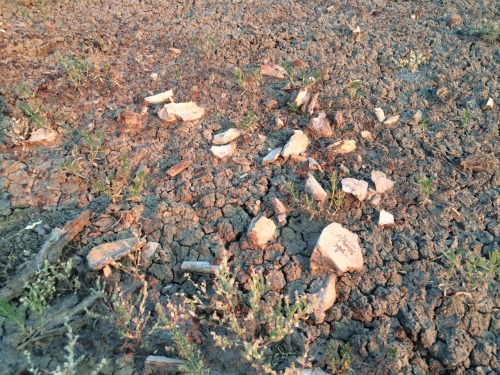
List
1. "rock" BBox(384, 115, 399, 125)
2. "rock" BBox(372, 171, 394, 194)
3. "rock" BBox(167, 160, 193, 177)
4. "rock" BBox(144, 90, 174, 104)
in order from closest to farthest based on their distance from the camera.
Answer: "rock" BBox(372, 171, 394, 194) < "rock" BBox(167, 160, 193, 177) < "rock" BBox(384, 115, 399, 125) < "rock" BBox(144, 90, 174, 104)

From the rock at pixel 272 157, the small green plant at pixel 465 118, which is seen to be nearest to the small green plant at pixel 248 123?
the rock at pixel 272 157

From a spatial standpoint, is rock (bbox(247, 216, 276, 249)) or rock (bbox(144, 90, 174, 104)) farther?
rock (bbox(144, 90, 174, 104))

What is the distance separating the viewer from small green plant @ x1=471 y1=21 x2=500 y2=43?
172 inches

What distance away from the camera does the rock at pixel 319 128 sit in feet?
11.5

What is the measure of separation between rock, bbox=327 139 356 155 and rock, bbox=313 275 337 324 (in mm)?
1126

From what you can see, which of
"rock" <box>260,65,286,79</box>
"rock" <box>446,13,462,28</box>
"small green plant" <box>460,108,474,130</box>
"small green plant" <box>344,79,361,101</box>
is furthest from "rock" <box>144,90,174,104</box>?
"rock" <box>446,13,462,28</box>

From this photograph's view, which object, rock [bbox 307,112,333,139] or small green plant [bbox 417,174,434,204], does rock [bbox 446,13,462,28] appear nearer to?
rock [bbox 307,112,333,139]

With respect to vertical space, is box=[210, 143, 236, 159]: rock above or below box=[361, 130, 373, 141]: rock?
below

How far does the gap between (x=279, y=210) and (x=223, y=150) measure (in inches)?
29.8

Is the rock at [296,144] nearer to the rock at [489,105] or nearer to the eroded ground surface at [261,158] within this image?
the eroded ground surface at [261,158]

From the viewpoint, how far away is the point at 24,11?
4.80 m

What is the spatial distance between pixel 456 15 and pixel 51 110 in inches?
169

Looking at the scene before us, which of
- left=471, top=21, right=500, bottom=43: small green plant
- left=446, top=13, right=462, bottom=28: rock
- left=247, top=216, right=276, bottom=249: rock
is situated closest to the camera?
left=247, top=216, right=276, bottom=249: rock

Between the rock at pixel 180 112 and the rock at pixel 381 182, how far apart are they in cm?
157
